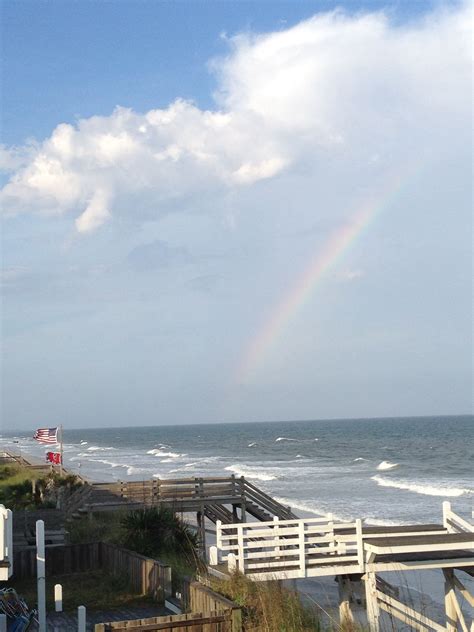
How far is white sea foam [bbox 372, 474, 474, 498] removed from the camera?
51156 millimetres

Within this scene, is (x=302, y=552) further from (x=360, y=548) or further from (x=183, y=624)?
(x=183, y=624)

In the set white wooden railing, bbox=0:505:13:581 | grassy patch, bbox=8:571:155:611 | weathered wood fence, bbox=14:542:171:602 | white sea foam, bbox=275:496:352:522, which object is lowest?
white sea foam, bbox=275:496:352:522

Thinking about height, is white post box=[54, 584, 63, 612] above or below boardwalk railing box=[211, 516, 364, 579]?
below

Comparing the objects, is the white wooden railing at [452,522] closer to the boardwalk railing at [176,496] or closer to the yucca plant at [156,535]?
the yucca plant at [156,535]

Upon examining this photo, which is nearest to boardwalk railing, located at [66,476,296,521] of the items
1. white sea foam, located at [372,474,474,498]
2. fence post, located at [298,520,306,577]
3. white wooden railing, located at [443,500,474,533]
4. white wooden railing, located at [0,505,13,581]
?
white wooden railing, located at [443,500,474,533]

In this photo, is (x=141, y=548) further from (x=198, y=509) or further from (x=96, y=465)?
(x=96, y=465)

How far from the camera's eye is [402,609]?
1511 centimetres

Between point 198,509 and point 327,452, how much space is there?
256 feet

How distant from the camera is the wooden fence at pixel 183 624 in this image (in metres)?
8.64

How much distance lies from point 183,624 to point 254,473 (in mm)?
61584

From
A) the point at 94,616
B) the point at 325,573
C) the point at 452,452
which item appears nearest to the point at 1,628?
the point at 94,616

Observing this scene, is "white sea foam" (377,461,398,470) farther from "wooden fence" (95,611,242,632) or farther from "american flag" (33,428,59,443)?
"wooden fence" (95,611,242,632)

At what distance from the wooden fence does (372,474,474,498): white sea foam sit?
142 feet

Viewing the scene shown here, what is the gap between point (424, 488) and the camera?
2165 inches
